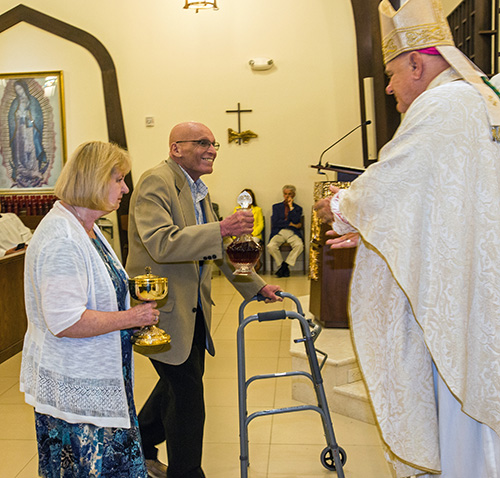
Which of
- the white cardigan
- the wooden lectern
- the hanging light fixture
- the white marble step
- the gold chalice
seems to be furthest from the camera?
the hanging light fixture

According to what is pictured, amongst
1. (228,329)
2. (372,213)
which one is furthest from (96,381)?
(228,329)

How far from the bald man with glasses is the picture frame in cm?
744

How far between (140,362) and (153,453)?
6.68 ft

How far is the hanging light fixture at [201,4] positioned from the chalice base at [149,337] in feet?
24.2

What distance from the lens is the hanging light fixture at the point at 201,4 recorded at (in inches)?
337

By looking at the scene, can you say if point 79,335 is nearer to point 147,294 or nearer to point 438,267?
point 147,294

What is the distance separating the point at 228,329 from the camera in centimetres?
583

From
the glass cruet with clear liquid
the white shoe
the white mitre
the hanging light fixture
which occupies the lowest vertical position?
the white shoe

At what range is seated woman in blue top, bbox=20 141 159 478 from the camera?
6.18 feet

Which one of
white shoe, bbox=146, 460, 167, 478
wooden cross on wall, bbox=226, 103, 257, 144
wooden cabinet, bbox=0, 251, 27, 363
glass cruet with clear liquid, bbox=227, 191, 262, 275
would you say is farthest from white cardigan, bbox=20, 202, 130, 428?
wooden cross on wall, bbox=226, 103, 257, 144

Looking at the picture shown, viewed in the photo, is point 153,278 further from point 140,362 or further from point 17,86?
point 17,86

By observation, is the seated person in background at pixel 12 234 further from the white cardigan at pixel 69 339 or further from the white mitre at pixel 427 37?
the white mitre at pixel 427 37

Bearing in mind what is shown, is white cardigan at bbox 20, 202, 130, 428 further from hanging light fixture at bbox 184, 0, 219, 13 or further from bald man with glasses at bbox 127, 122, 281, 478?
hanging light fixture at bbox 184, 0, 219, 13

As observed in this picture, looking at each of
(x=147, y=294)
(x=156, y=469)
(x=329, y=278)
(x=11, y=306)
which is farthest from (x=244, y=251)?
(x=11, y=306)
